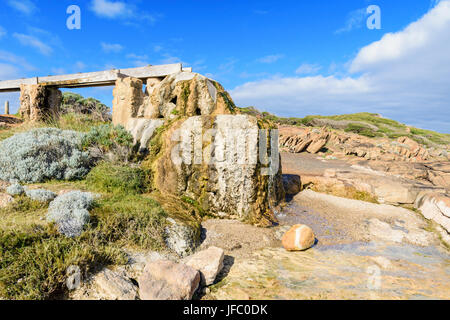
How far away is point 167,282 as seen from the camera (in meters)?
2.77

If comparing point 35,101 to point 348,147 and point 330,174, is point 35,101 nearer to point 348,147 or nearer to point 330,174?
point 330,174

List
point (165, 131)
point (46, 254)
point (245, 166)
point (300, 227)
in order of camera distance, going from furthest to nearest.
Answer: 1. point (165, 131)
2. point (245, 166)
3. point (300, 227)
4. point (46, 254)

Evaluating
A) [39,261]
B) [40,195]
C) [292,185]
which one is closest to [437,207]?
[292,185]

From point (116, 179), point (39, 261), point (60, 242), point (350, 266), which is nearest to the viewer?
point (39, 261)

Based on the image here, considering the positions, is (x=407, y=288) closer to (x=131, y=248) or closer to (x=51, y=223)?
(x=131, y=248)

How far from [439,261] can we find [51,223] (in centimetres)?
596

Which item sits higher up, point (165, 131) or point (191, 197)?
point (165, 131)

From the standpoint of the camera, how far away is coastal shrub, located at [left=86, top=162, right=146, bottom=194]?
192 inches

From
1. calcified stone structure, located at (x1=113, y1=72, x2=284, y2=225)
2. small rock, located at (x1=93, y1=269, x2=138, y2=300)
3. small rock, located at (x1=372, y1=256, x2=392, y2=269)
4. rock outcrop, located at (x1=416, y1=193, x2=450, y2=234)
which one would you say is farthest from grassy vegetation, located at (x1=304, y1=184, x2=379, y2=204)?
small rock, located at (x1=93, y1=269, x2=138, y2=300)

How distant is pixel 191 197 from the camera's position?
5375 mm

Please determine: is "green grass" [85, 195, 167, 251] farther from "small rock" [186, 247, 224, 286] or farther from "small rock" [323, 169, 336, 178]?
"small rock" [323, 169, 336, 178]

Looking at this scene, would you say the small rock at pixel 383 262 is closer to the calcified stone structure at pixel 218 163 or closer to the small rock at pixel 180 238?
the calcified stone structure at pixel 218 163

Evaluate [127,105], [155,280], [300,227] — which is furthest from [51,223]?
[127,105]

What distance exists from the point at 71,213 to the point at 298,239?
3573mm
